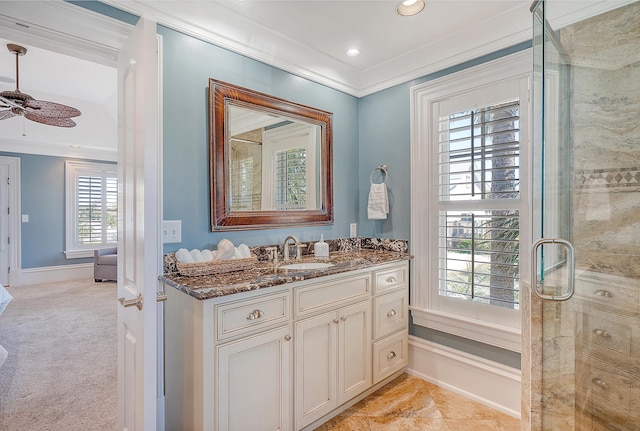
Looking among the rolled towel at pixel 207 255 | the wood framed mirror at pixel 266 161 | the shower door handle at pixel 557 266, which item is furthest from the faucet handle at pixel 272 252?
the shower door handle at pixel 557 266

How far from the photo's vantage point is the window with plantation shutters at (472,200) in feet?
6.80

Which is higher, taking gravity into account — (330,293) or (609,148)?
(609,148)

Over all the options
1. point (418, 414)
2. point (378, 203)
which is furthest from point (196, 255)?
point (418, 414)

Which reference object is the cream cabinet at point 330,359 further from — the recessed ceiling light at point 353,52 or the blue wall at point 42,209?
the blue wall at point 42,209

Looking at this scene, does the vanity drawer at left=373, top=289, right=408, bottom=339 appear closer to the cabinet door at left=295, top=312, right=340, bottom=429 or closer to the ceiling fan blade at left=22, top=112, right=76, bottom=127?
the cabinet door at left=295, top=312, right=340, bottom=429

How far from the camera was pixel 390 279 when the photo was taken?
2340mm

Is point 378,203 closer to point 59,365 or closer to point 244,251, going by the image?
point 244,251

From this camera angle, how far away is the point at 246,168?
2.18 m

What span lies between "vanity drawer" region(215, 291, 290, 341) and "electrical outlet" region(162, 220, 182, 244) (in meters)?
0.61

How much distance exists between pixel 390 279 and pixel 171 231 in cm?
149

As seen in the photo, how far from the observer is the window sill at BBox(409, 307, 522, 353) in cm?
207

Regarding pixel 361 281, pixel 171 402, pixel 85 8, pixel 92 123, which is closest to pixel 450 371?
pixel 361 281

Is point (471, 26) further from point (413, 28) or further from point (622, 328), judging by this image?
point (622, 328)

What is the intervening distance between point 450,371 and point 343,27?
2.55m
